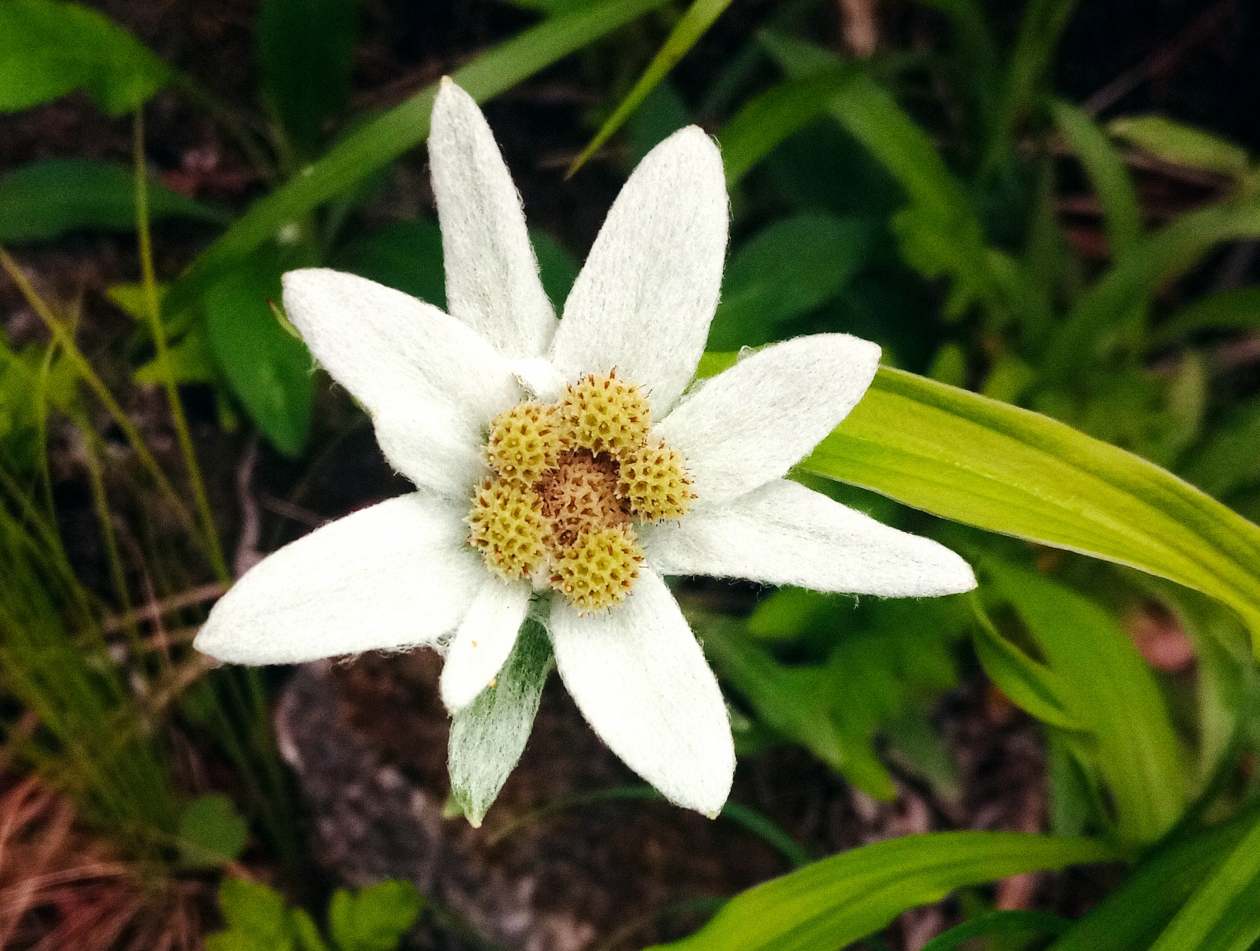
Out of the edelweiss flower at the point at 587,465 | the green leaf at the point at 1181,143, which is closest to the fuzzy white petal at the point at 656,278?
the edelweiss flower at the point at 587,465

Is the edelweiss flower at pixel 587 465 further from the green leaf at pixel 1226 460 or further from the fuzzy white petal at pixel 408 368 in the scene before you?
the green leaf at pixel 1226 460

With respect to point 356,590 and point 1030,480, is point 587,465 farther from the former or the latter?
point 1030,480

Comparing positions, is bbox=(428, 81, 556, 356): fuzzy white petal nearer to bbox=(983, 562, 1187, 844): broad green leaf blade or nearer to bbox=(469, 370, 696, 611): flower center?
bbox=(469, 370, 696, 611): flower center

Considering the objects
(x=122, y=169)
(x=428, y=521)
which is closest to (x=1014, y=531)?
(x=428, y=521)

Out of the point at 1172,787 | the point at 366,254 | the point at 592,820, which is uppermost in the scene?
the point at 366,254

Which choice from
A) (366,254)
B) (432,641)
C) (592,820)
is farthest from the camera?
(592,820)

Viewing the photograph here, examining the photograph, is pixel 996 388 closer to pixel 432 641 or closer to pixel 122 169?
pixel 432 641
